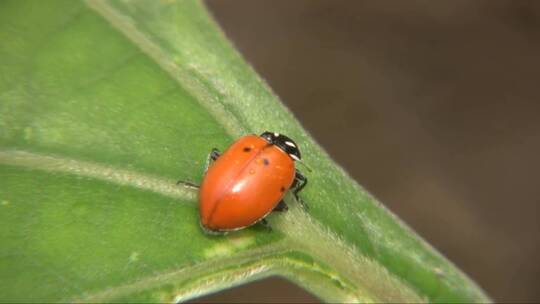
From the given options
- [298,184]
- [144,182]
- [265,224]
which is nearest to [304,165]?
[298,184]

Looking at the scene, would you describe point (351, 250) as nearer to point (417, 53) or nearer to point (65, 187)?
point (65, 187)

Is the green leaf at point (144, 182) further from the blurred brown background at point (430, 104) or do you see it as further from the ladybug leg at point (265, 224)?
the blurred brown background at point (430, 104)

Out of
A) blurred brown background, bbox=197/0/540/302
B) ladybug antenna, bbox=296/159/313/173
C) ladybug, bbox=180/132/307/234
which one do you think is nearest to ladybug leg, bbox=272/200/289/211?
ladybug, bbox=180/132/307/234

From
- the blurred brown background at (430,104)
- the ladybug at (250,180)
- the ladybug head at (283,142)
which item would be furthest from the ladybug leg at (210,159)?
the blurred brown background at (430,104)

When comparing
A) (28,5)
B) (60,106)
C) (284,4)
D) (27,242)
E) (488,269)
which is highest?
(284,4)

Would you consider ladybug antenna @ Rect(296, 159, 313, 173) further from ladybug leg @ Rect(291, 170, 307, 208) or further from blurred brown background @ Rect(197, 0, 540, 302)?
blurred brown background @ Rect(197, 0, 540, 302)

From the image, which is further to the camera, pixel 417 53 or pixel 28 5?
pixel 417 53

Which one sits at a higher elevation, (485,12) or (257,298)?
(485,12)

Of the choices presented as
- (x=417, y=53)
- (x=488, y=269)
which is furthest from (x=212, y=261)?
(x=417, y=53)
